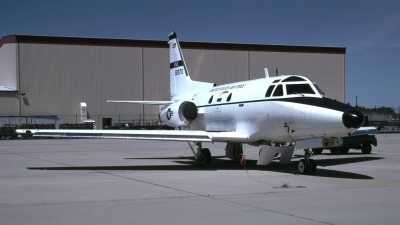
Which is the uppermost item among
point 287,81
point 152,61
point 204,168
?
point 152,61

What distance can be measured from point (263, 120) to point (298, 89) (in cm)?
163

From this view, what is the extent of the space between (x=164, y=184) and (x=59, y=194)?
2.98 m

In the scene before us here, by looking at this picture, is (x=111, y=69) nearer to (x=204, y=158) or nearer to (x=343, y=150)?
(x=343, y=150)

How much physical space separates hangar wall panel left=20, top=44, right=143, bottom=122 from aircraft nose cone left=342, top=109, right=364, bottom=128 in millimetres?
46635

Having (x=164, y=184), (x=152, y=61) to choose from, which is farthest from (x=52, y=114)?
(x=164, y=184)

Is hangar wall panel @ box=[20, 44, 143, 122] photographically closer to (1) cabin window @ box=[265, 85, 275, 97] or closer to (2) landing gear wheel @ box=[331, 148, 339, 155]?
(2) landing gear wheel @ box=[331, 148, 339, 155]

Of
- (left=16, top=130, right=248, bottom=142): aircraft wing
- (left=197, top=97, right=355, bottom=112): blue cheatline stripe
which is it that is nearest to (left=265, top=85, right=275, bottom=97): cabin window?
(left=197, top=97, right=355, bottom=112): blue cheatline stripe

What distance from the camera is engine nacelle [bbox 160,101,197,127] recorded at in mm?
21281

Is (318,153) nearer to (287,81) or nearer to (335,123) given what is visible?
(287,81)

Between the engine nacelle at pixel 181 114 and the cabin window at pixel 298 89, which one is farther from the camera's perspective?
the engine nacelle at pixel 181 114

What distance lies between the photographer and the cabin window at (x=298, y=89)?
16295mm

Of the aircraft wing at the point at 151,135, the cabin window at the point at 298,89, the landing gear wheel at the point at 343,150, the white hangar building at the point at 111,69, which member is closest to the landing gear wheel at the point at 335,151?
the landing gear wheel at the point at 343,150

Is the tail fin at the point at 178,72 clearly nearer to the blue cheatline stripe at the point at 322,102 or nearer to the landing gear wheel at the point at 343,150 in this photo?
the landing gear wheel at the point at 343,150

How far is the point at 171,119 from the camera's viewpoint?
22.3 metres
